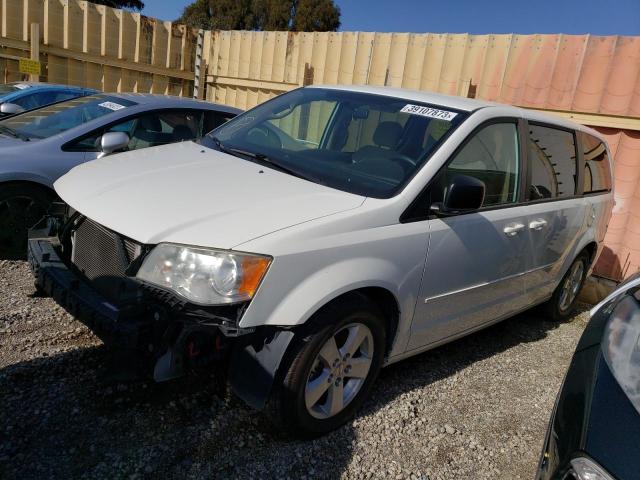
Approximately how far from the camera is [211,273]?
2.23 metres

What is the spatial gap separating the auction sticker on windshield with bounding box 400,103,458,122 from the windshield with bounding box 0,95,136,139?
3.02 m

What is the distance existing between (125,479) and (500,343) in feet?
10.9

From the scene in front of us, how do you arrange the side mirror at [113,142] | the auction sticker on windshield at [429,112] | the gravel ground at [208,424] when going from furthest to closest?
the side mirror at [113,142]
the auction sticker on windshield at [429,112]
the gravel ground at [208,424]

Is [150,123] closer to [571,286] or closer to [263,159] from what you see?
[263,159]

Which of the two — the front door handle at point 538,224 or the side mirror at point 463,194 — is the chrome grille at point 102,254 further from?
the front door handle at point 538,224

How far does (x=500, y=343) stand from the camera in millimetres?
4574

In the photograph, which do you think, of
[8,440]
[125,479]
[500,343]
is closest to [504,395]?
[500,343]

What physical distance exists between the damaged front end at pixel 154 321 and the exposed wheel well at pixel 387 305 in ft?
1.80

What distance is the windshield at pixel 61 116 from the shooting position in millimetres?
4859

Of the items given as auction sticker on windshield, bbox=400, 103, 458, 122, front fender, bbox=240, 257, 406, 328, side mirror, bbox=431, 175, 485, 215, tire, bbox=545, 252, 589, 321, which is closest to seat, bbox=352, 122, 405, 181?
auction sticker on windshield, bbox=400, 103, 458, 122

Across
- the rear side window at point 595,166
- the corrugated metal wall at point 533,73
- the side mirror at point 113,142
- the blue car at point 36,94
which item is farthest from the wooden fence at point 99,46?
the rear side window at point 595,166

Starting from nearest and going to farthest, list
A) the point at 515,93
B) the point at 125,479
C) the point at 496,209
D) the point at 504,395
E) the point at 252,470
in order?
1. the point at 125,479
2. the point at 252,470
3. the point at 496,209
4. the point at 504,395
5. the point at 515,93

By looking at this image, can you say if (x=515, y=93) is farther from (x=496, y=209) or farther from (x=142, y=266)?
(x=142, y=266)

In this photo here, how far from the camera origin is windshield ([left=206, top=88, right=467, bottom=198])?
2977mm
